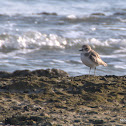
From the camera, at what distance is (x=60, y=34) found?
13.1 m

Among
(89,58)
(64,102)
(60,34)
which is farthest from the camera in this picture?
(60,34)

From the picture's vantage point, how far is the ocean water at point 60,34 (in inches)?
359

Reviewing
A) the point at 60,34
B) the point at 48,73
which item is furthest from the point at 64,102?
the point at 60,34

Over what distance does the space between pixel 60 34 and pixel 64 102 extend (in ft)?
28.7

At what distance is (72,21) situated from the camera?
53.7ft

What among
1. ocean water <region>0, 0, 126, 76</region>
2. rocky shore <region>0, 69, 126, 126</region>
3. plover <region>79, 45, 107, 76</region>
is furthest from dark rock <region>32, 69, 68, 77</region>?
rocky shore <region>0, 69, 126, 126</region>

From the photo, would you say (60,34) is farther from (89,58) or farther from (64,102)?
(64,102)

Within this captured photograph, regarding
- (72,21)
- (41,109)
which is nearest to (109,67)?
(41,109)

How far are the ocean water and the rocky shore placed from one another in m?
2.67

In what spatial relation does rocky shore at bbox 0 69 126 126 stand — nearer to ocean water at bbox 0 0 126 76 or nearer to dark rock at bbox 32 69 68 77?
dark rock at bbox 32 69 68 77

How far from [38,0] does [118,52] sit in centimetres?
1131

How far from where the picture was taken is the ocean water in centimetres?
911

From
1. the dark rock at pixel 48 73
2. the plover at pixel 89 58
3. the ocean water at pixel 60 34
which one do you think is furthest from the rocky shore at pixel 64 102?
the ocean water at pixel 60 34

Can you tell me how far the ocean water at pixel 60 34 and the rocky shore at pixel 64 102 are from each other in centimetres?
267
